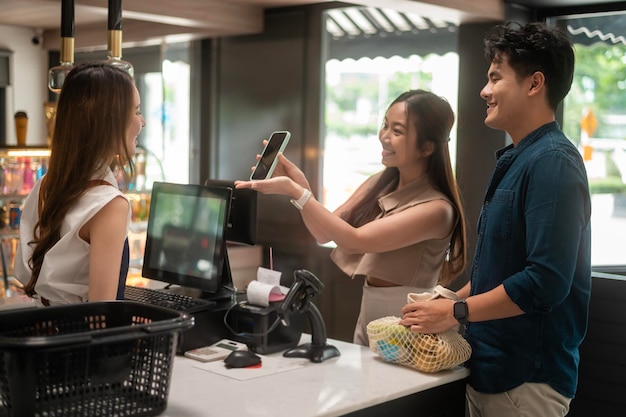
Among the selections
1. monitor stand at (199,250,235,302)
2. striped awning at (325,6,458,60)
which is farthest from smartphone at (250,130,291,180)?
striped awning at (325,6,458,60)

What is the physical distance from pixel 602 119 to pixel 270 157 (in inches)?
85.0

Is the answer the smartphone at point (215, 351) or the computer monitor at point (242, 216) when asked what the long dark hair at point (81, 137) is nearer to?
the smartphone at point (215, 351)

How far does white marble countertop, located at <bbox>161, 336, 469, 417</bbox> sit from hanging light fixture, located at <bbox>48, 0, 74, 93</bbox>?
1.05 m

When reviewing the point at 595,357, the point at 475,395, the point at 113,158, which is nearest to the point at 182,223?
the point at 113,158

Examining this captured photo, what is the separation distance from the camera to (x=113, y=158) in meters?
2.18

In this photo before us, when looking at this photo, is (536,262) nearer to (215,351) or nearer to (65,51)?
(215,351)

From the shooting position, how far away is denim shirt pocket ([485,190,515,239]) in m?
2.22

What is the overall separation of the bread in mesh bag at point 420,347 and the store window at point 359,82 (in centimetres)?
274

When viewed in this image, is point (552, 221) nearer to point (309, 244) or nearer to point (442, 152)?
point (442, 152)

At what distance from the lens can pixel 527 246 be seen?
2148mm

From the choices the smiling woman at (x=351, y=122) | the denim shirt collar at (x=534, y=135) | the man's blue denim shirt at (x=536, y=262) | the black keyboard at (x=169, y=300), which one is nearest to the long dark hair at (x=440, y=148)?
the man's blue denim shirt at (x=536, y=262)

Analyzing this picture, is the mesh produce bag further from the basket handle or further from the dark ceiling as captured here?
the dark ceiling

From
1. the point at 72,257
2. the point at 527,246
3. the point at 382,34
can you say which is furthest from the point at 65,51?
the point at 382,34

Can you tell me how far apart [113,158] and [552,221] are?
1159mm
